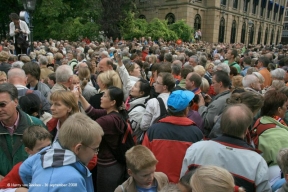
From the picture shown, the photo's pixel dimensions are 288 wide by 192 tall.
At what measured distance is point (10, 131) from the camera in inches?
102

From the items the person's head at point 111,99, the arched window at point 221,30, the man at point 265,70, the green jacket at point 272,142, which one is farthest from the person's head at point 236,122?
the arched window at point 221,30

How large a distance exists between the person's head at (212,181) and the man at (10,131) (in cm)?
172

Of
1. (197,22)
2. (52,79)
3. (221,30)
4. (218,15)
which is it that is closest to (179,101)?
(52,79)

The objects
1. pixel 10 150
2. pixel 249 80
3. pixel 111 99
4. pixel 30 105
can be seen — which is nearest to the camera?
pixel 10 150

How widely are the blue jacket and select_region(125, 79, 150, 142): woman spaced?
6.59ft

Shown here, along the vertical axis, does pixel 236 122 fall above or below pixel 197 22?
below

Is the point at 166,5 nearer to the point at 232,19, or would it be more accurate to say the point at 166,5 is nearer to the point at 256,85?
the point at 232,19

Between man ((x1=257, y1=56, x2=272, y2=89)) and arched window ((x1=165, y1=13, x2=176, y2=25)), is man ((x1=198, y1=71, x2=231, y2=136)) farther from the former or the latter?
arched window ((x1=165, y1=13, x2=176, y2=25))

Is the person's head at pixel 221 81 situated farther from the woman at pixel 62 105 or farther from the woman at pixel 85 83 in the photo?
the woman at pixel 62 105

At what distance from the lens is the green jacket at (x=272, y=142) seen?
2641mm

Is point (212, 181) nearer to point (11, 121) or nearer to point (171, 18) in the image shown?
point (11, 121)

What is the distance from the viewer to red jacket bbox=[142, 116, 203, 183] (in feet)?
9.12

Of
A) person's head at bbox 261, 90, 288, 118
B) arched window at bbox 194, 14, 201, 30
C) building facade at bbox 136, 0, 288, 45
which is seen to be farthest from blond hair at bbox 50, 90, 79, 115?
arched window at bbox 194, 14, 201, 30

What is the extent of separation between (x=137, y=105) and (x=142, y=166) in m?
1.76
